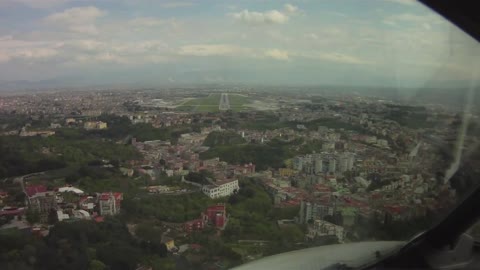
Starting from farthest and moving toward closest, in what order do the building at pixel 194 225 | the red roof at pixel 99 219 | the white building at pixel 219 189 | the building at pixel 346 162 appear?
the building at pixel 346 162
the white building at pixel 219 189
the building at pixel 194 225
the red roof at pixel 99 219

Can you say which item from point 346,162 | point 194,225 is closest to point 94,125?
point 194,225

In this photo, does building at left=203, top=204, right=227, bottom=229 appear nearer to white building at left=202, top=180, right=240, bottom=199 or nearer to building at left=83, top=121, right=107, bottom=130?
white building at left=202, top=180, right=240, bottom=199

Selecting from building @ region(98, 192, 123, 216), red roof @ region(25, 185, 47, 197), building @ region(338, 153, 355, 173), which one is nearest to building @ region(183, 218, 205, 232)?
building @ region(98, 192, 123, 216)

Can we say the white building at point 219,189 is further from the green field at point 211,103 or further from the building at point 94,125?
the building at point 94,125

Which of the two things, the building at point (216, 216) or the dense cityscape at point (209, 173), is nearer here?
the dense cityscape at point (209, 173)

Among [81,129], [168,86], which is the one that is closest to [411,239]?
[168,86]

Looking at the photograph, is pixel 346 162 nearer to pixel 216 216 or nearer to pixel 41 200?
pixel 216 216

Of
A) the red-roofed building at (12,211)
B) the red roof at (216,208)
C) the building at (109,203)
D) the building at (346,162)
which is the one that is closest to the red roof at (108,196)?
the building at (109,203)
